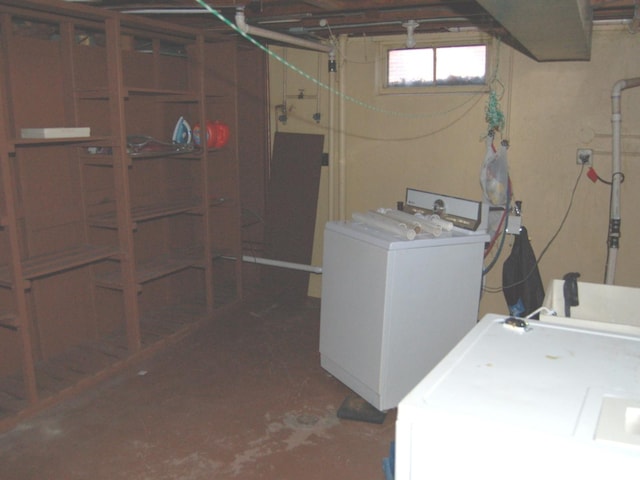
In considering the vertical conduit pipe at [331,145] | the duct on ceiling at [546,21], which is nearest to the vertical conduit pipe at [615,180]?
the duct on ceiling at [546,21]

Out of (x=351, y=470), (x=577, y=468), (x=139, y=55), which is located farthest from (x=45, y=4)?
(x=577, y=468)

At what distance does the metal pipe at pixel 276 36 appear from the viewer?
3.38 m

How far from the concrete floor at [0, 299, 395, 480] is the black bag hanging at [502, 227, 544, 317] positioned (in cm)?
143

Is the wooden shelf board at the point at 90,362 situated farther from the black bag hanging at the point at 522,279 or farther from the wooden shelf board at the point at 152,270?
the black bag hanging at the point at 522,279

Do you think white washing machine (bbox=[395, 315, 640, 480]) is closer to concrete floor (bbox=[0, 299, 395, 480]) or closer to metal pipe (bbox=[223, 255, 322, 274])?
concrete floor (bbox=[0, 299, 395, 480])

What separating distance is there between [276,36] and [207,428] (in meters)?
2.50

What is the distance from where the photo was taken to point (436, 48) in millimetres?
4312

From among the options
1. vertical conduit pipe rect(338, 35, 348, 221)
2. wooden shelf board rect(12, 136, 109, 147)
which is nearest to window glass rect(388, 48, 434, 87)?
vertical conduit pipe rect(338, 35, 348, 221)

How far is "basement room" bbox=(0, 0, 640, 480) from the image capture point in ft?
9.62

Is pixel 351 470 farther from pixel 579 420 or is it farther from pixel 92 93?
pixel 92 93

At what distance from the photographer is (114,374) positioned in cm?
361

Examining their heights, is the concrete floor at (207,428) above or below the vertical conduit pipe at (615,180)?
below

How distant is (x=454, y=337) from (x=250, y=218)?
245cm

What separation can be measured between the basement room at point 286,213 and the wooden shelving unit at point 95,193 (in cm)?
2
